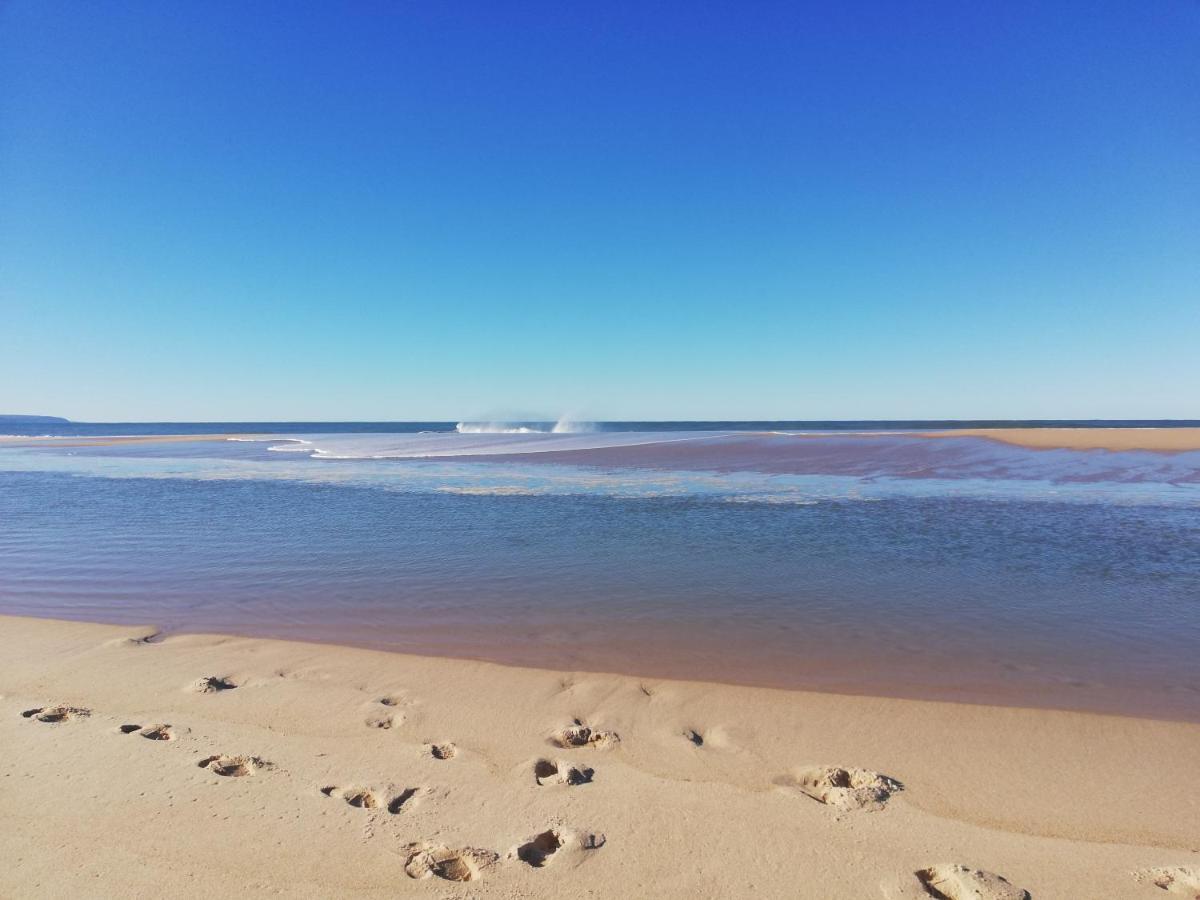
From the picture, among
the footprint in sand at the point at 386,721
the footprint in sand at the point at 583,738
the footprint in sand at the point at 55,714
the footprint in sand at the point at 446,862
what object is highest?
the footprint in sand at the point at 55,714

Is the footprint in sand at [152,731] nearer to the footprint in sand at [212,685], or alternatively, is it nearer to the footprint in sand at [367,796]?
the footprint in sand at [212,685]

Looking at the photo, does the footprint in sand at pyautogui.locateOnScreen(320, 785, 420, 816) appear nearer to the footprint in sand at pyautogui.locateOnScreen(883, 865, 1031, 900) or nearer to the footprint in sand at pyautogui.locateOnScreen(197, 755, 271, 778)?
the footprint in sand at pyautogui.locateOnScreen(197, 755, 271, 778)

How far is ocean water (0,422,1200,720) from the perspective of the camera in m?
5.94

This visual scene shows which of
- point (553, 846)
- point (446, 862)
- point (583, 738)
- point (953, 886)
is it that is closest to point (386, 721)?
point (583, 738)

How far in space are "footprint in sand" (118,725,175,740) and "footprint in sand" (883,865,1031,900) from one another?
14.9 ft

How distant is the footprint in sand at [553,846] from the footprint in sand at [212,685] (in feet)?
10.9

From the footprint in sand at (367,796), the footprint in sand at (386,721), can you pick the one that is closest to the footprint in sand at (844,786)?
the footprint in sand at (367,796)

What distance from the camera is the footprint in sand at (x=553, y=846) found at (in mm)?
3156

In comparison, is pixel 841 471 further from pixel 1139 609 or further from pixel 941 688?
pixel 941 688

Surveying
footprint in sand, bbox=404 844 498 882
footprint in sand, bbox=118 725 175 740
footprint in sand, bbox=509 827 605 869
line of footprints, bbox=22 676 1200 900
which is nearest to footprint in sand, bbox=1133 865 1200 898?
line of footprints, bbox=22 676 1200 900

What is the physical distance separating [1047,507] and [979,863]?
14009 mm

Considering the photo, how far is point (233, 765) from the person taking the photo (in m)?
3.97

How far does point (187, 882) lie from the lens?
9.70ft

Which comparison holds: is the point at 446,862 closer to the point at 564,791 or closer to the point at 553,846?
the point at 553,846
